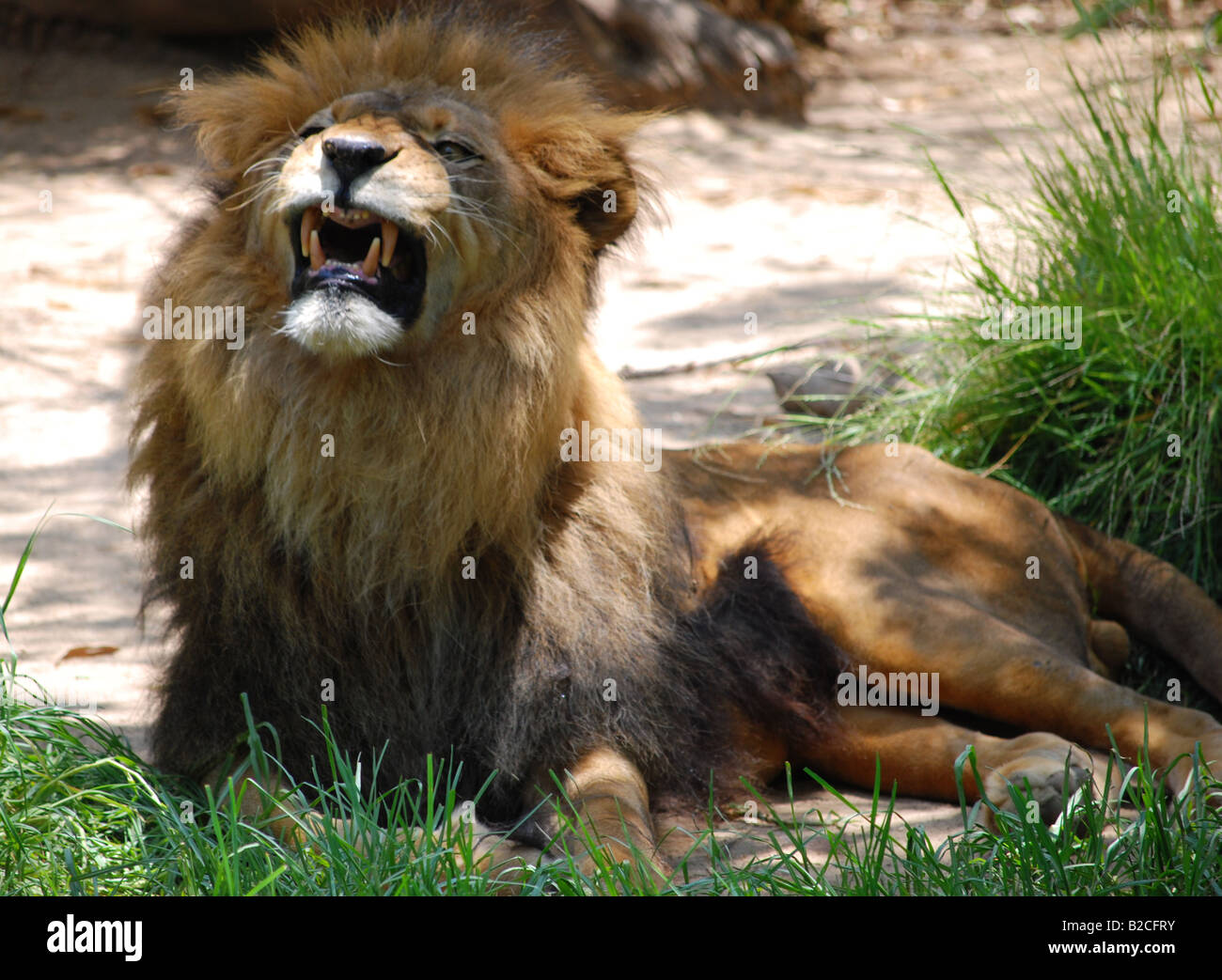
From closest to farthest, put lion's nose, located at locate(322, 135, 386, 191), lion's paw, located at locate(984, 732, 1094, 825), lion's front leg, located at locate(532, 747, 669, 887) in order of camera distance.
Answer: lion's front leg, located at locate(532, 747, 669, 887)
lion's nose, located at locate(322, 135, 386, 191)
lion's paw, located at locate(984, 732, 1094, 825)

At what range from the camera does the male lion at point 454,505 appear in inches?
128

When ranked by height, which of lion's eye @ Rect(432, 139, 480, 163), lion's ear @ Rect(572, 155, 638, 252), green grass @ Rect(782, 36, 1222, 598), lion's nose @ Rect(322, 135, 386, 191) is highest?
lion's eye @ Rect(432, 139, 480, 163)

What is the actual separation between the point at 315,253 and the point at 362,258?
0.46 ft

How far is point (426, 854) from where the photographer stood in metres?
2.86

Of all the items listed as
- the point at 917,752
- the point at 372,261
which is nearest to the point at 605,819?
the point at 917,752

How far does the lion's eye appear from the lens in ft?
11.0

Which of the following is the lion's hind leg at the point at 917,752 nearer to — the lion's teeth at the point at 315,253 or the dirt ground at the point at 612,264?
the dirt ground at the point at 612,264

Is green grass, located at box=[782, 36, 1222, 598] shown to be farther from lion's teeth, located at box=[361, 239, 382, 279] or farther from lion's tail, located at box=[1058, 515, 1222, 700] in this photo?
lion's teeth, located at box=[361, 239, 382, 279]

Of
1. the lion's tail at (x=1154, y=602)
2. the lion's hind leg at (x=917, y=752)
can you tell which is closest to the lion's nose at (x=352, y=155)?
the lion's hind leg at (x=917, y=752)

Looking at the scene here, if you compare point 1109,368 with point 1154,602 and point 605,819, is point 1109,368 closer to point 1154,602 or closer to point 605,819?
point 1154,602

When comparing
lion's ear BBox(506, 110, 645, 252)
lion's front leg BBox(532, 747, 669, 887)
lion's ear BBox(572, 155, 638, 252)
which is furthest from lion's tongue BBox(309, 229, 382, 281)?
lion's front leg BBox(532, 747, 669, 887)

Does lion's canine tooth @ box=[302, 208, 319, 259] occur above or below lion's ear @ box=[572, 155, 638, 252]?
below

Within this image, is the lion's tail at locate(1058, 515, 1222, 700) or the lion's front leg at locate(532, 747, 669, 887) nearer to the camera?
the lion's front leg at locate(532, 747, 669, 887)

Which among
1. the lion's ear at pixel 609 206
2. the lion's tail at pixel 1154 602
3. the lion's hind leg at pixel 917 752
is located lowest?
the lion's hind leg at pixel 917 752
